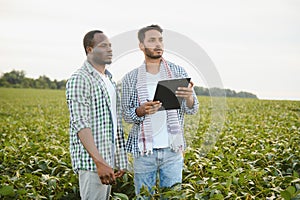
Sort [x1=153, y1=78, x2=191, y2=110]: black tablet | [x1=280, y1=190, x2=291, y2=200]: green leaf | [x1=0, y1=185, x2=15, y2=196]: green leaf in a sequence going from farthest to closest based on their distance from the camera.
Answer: [x1=0, y1=185, x2=15, y2=196]: green leaf, [x1=280, y1=190, x2=291, y2=200]: green leaf, [x1=153, y1=78, x2=191, y2=110]: black tablet

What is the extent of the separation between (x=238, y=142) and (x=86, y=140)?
13.7 feet

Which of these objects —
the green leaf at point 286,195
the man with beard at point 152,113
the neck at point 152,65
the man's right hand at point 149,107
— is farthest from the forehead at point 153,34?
the green leaf at point 286,195

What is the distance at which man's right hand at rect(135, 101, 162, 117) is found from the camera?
2824mm

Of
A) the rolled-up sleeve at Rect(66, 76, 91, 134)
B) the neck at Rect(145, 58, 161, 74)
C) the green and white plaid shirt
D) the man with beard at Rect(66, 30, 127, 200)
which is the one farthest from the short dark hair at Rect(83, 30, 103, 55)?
the neck at Rect(145, 58, 161, 74)

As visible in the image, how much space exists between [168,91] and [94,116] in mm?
449

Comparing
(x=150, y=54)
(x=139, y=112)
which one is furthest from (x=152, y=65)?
(x=139, y=112)

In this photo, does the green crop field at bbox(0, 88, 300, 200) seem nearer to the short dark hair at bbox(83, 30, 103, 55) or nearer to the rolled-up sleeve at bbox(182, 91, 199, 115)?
the rolled-up sleeve at bbox(182, 91, 199, 115)

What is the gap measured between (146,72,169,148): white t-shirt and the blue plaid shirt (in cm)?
8

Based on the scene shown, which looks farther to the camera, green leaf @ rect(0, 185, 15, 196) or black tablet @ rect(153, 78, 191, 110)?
green leaf @ rect(0, 185, 15, 196)

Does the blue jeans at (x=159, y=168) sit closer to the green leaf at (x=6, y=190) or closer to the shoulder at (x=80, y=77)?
the shoulder at (x=80, y=77)

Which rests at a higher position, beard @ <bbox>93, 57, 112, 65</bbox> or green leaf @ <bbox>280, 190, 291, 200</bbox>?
beard @ <bbox>93, 57, 112, 65</bbox>

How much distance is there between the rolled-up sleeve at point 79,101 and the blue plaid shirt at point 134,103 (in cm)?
24

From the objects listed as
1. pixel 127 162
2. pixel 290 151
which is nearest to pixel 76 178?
pixel 127 162

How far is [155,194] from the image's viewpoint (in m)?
3.12
